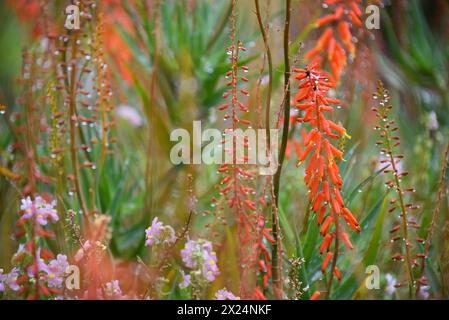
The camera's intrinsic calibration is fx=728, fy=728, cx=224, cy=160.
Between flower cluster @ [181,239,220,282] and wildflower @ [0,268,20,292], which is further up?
flower cluster @ [181,239,220,282]

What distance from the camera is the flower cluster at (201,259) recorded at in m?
1.29

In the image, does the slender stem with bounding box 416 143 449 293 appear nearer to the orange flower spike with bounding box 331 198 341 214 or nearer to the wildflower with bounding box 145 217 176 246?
the orange flower spike with bounding box 331 198 341 214

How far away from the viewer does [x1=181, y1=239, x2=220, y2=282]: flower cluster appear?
129 cm

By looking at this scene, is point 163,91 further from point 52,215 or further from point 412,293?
point 412,293

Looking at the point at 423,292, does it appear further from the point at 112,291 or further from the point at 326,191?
the point at 112,291

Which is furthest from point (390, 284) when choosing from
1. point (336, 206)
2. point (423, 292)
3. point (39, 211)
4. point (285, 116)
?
point (39, 211)

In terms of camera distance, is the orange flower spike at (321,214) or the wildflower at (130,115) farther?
the wildflower at (130,115)

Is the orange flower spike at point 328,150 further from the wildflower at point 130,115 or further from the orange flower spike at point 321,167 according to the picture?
the wildflower at point 130,115

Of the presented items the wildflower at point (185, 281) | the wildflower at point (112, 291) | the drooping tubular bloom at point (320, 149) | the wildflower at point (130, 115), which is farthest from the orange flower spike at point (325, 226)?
the wildflower at point (130, 115)

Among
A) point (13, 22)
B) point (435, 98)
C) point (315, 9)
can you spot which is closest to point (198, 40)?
point (315, 9)

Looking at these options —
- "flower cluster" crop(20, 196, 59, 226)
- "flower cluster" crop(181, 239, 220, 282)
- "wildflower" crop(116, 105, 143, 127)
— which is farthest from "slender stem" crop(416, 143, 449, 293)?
"wildflower" crop(116, 105, 143, 127)

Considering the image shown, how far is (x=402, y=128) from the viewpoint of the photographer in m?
2.19

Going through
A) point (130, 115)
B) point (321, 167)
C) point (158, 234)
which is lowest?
point (158, 234)

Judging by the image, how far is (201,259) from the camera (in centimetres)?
129
